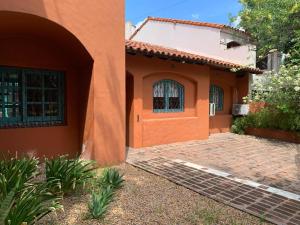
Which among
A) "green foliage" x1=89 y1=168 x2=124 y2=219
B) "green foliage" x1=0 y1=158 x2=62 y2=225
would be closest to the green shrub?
"green foliage" x1=89 y1=168 x2=124 y2=219

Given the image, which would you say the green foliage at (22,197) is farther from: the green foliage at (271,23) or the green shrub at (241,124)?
the green foliage at (271,23)

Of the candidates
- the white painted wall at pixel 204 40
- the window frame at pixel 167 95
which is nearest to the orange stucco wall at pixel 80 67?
the window frame at pixel 167 95

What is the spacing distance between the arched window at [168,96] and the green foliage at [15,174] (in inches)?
244

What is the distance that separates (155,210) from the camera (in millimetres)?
4648

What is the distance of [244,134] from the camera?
13477 mm

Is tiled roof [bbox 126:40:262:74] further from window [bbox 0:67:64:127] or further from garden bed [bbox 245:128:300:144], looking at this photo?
garden bed [bbox 245:128:300:144]

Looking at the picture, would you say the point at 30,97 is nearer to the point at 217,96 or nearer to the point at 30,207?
the point at 30,207

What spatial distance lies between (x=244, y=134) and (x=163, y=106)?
527cm

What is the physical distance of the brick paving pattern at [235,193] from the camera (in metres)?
4.58

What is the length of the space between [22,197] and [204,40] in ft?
45.7

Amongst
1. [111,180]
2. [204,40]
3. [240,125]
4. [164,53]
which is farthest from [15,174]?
[204,40]

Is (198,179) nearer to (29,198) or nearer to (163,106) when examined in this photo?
(29,198)

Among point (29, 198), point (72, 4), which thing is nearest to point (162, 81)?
point (72, 4)

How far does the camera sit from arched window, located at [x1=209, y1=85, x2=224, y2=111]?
44.4 ft
